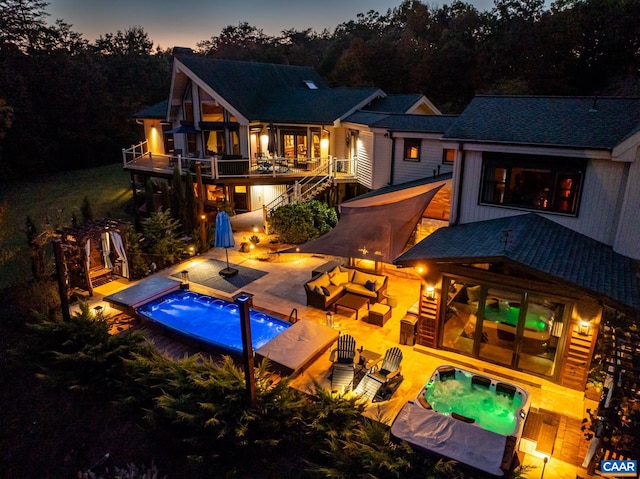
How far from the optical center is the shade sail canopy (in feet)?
45.4

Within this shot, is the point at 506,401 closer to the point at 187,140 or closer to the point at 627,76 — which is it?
the point at 187,140

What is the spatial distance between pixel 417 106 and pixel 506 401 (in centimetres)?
2037

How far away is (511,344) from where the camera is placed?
445 inches

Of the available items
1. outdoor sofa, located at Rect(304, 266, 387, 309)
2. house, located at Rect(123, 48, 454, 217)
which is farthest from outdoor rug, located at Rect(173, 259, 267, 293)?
house, located at Rect(123, 48, 454, 217)

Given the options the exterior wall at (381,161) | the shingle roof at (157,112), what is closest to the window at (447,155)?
the exterior wall at (381,161)

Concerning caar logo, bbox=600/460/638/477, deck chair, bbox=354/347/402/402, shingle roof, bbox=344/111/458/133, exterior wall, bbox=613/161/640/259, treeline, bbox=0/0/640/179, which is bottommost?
deck chair, bbox=354/347/402/402

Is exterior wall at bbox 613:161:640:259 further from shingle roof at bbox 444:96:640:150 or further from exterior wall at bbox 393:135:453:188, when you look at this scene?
exterior wall at bbox 393:135:453:188

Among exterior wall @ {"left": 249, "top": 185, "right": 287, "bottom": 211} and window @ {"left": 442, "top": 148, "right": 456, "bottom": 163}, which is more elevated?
window @ {"left": 442, "top": 148, "right": 456, "bottom": 163}

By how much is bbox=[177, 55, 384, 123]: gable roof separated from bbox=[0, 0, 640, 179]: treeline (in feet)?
47.7

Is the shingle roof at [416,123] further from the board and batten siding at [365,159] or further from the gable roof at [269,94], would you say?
the gable roof at [269,94]

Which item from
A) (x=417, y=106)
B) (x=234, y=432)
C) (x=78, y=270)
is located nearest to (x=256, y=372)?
(x=234, y=432)

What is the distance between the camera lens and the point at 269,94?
29.9m

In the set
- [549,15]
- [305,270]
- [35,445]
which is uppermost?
[549,15]

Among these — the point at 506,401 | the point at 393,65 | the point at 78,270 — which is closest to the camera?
the point at 506,401
